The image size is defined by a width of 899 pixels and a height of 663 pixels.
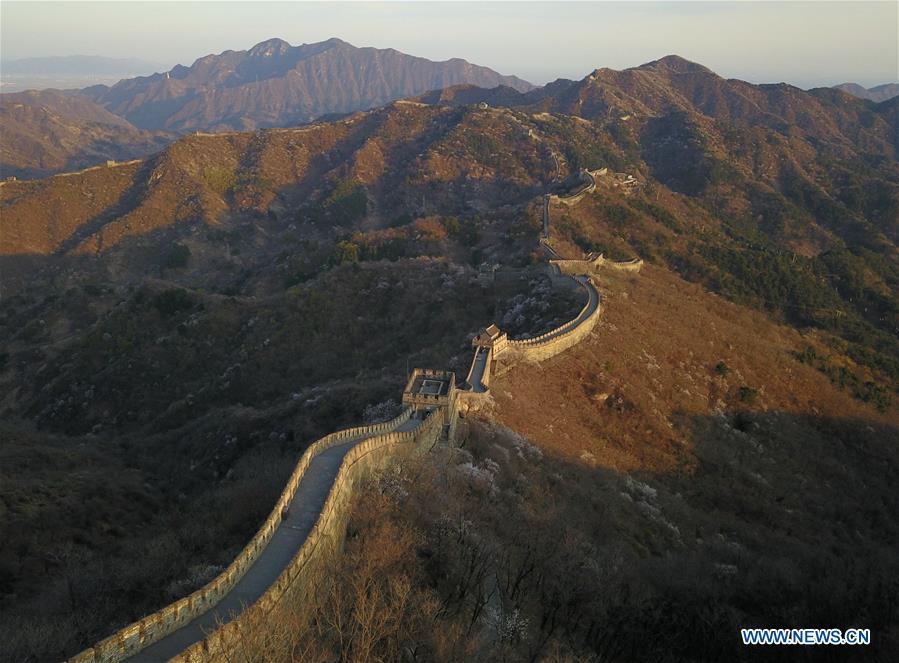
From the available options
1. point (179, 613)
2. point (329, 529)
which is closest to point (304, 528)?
point (329, 529)

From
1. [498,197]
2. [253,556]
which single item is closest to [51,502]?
[253,556]

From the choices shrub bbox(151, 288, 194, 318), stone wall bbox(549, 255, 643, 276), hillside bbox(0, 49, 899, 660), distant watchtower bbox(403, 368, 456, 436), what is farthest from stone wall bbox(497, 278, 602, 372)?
shrub bbox(151, 288, 194, 318)

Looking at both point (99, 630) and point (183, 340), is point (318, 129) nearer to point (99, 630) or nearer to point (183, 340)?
point (183, 340)

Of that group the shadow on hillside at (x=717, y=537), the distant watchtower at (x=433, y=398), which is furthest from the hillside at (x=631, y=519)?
the distant watchtower at (x=433, y=398)

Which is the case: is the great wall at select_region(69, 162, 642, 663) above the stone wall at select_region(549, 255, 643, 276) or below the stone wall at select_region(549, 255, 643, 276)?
above

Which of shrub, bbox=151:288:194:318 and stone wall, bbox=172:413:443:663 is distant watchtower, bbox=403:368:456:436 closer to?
stone wall, bbox=172:413:443:663

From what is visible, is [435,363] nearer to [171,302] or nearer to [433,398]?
[433,398]
